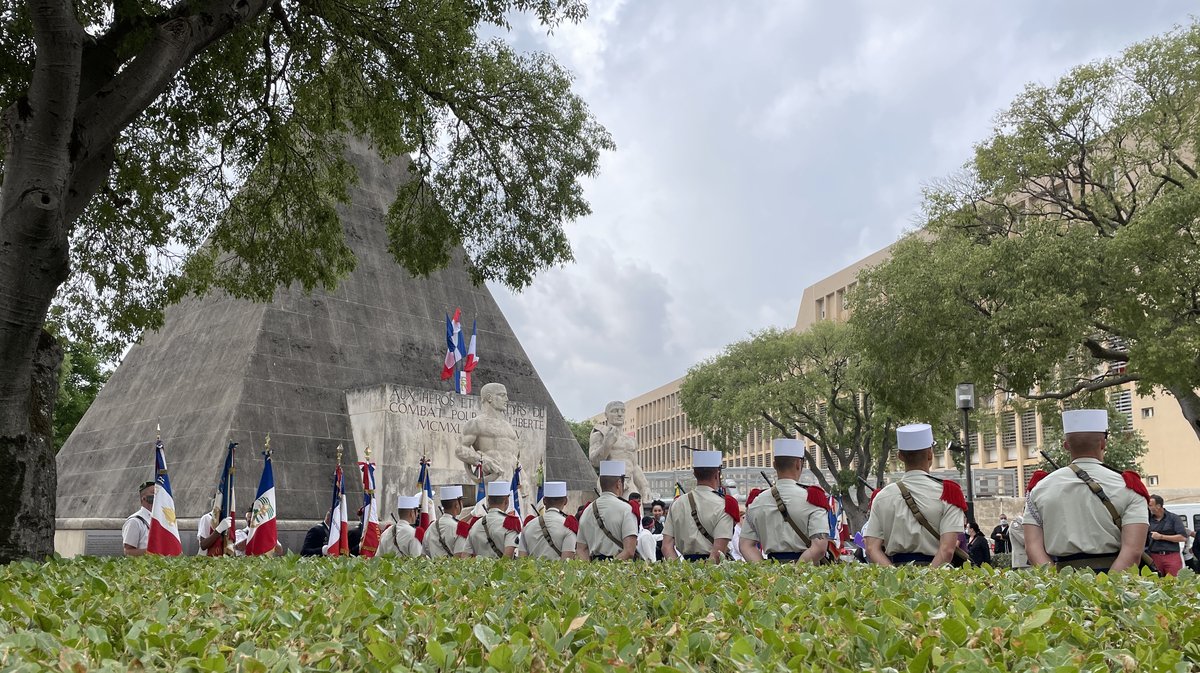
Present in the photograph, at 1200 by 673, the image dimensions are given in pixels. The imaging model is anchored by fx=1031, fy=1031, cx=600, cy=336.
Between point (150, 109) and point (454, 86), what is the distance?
10.8ft

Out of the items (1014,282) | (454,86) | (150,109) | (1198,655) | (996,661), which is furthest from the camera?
(1014,282)

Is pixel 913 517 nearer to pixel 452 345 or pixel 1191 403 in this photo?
pixel 1191 403

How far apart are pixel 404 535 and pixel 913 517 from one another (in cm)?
811

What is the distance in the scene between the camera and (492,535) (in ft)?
34.9

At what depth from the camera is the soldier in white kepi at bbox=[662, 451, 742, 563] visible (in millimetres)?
8148

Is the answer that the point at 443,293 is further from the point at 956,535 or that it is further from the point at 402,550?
the point at 956,535

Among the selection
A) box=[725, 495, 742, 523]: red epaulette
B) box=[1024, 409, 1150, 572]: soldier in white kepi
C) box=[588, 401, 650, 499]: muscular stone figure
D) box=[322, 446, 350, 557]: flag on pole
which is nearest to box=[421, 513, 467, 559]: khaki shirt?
box=[322, 446, 350, 557]: flag on pole

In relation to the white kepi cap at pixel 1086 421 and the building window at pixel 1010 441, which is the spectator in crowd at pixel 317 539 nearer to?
the white kepi cap at pixel 1086 421

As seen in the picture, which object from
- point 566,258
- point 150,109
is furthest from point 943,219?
point 150,109

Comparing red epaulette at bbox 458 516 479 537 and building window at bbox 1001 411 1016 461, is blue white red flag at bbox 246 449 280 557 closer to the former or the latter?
red epaulette at bbox 458 516 479 537

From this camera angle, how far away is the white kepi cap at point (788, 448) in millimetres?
7707

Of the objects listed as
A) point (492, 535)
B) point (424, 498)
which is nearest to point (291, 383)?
point (424, 498)

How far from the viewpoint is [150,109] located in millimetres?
11055

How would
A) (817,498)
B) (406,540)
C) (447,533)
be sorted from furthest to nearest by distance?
(406,540), (447,533), (817,498)
